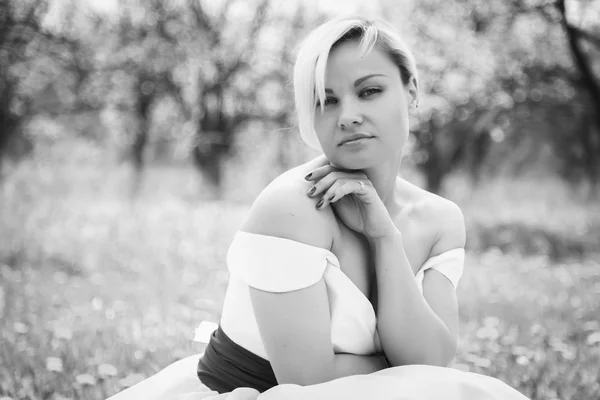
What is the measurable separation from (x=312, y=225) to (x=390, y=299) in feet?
1.12

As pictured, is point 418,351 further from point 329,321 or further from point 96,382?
point 96,382

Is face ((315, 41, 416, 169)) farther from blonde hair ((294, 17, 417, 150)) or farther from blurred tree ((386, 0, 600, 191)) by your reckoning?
blurred tree ((386, 0, 600, 191))

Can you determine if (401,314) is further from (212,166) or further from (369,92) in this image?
(212,166)

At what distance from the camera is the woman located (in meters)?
1.72

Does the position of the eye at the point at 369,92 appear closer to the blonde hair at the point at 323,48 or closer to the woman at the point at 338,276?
the woman at the point at 338,276

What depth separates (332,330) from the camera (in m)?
1.85

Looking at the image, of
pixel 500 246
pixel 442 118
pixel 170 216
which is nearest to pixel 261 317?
pixel 170 216

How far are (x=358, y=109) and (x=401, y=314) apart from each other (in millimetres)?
658

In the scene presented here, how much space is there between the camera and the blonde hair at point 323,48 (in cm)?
187

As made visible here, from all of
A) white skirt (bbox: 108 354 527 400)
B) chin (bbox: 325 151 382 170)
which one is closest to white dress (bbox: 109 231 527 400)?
white skirt (bbox: 108 354 527 400)

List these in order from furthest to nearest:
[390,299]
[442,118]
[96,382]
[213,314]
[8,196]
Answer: [442,118] → [8,196] → [213,314] → [96,382] → [390,299]

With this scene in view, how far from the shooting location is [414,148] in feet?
50.7

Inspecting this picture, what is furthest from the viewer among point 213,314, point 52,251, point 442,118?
point 442,118

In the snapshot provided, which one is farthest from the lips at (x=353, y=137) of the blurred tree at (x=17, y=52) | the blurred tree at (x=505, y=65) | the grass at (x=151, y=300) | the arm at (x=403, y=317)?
the blurred tree at (x=17, y=52)
